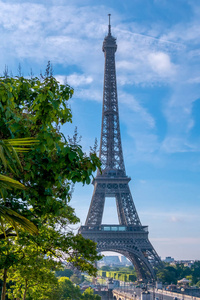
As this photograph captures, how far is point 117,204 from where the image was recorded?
8250 cm

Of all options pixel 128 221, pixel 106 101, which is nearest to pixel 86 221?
pixel 128 221

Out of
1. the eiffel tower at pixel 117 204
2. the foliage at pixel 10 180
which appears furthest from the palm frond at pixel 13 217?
the eiffel tower at pixel 117 204

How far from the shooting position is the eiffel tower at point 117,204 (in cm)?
7381

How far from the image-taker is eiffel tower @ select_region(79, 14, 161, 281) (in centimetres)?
7381

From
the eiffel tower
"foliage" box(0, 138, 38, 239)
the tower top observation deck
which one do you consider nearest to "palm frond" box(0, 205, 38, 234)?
"foliage" box(0, 138, 38, 239)

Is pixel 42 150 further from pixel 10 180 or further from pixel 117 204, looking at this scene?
pixel 117 204

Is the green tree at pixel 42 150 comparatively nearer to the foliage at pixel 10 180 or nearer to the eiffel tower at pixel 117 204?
the foliage at pixel 10 180

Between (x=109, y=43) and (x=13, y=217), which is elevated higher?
(x=109, y=43)

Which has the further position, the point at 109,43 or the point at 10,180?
the point at 109,43

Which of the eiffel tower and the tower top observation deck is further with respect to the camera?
the tower top observation deck

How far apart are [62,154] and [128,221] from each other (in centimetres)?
7104

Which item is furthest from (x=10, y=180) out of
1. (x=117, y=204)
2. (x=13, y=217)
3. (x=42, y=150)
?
(x=117, y=204)

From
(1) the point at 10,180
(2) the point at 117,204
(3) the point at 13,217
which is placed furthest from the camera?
(2) the point at 117,204

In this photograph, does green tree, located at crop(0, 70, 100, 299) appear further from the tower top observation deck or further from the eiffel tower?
the tower top observation deck
